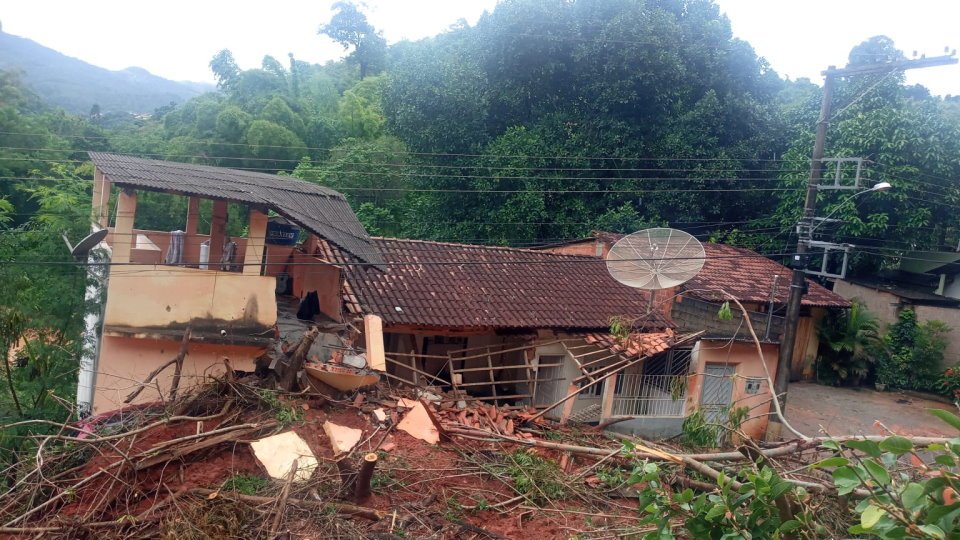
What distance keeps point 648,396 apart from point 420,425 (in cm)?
641

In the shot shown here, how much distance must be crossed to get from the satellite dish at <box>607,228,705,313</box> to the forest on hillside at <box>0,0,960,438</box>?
8.34m

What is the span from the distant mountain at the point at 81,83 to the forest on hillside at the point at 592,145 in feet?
85.7

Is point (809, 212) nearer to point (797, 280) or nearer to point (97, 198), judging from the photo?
point (797, 280)

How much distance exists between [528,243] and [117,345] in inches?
566

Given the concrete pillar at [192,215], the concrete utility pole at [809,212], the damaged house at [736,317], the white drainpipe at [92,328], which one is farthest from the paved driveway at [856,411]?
the white drainpipe at [92,328]

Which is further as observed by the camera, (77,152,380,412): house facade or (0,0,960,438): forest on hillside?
(0,0,960,438): forest on hillside

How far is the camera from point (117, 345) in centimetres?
1102

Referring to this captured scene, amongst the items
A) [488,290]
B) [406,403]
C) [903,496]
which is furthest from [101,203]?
[903,496]

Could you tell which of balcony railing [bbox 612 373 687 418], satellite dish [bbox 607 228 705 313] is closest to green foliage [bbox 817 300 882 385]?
balcony railing [bbox 612 373 687 418]

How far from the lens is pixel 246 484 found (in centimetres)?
797

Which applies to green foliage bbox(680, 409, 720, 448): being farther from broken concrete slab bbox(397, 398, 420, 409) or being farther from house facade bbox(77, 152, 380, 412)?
house facade bbox(77, 152, 380, 412)

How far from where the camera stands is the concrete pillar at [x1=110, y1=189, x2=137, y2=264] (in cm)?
1086

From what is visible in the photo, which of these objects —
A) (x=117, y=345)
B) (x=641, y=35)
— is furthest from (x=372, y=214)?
(x=117, y=345)

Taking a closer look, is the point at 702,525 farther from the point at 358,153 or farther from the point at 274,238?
the point at 358,153
